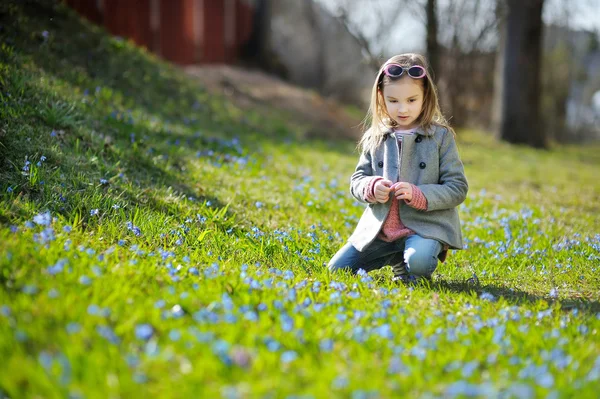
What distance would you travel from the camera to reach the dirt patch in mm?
12031

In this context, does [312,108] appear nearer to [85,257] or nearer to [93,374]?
[85,257]

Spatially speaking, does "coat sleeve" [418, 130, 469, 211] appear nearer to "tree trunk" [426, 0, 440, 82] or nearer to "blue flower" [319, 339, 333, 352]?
"blue flower" [319, 339, 333, 352]

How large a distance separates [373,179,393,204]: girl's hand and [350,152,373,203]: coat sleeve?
109 mm

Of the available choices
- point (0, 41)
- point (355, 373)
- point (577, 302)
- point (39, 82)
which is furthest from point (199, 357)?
point (0, 41)

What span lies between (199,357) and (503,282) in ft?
8.20

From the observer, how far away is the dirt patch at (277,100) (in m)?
12.0

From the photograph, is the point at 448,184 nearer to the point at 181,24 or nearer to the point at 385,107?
the point at 385,107

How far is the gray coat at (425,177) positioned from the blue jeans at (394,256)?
0.27 feet

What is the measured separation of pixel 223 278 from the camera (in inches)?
122

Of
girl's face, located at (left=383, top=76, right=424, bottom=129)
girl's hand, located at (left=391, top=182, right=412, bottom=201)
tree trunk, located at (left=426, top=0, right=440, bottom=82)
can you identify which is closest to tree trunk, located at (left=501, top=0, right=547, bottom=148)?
tree trunk, located at (left=426, top=0, right=440, bottom=82)

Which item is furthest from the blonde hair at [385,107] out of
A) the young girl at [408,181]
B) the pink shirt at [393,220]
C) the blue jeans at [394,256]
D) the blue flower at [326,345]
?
the blue flower at [326,345]

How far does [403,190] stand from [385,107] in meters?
0.70

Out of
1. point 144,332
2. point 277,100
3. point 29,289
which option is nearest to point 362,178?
point 144,332

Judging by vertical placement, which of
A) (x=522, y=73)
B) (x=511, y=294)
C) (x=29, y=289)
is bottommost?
(x=511, y=294)
